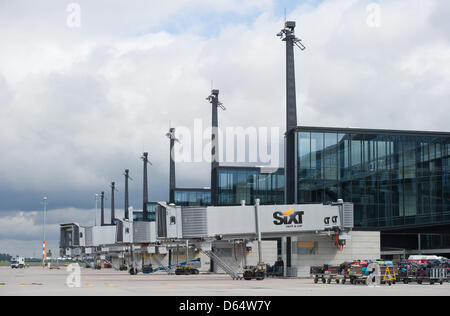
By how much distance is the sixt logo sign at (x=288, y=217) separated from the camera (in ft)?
202

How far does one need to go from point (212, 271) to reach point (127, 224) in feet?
46.5

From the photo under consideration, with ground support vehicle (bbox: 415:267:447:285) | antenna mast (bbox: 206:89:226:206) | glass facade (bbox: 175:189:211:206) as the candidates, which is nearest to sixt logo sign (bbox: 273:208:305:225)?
ground support vehicle (bbox: 415:267:447:285)

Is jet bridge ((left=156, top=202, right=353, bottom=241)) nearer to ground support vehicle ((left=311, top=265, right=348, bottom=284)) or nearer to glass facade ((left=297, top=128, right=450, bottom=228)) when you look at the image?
ground support vehicle ((left=311, top=265, right=348, bottom=284))

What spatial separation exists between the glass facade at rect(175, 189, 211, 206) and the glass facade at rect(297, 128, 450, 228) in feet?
210

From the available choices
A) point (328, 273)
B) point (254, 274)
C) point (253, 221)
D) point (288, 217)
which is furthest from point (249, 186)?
point (328, 273)

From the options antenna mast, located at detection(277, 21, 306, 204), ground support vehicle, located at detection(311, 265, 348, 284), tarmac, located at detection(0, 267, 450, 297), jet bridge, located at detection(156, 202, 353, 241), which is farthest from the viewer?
antenna mast, located at detection(277, 21, 306, 204)

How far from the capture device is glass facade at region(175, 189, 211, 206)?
13800 centimetres

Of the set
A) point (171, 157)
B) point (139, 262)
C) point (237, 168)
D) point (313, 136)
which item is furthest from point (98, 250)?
point (313, 136)

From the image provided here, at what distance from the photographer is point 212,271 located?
302 feet

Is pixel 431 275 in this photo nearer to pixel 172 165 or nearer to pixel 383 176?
pixel 383 176
